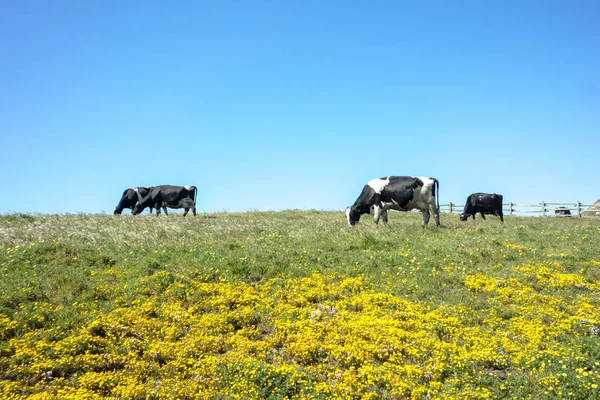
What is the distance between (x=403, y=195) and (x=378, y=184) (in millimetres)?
1574

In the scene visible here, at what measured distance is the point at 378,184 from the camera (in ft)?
75.2

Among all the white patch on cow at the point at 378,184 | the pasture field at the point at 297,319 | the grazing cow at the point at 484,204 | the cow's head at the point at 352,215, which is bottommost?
the pasture field at the point at 297,319

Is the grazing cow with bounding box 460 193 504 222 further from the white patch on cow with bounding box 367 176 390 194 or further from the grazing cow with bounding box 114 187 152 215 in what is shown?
the grazing cow with bounding box 114 187 152 215

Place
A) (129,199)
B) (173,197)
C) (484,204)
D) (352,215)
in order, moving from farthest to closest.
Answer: (484,204), (129,199), (173,197), (352,215)

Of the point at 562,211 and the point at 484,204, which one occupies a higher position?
the point at 484,204

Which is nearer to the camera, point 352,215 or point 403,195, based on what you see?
point 403,195

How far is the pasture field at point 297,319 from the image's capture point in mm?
→ 7500

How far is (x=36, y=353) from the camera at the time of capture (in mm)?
8344

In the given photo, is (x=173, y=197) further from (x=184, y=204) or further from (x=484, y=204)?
(x=484, y=204)

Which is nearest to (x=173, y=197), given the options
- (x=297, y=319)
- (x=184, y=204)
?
(x=184, y=204)

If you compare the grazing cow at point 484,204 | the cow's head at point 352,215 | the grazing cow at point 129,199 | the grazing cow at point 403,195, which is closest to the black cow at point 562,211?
the grazing cow at point 484,204

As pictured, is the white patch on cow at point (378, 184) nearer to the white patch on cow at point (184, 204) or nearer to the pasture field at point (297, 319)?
the pasture field at point (297, 319)

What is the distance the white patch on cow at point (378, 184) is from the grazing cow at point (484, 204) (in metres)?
17.2

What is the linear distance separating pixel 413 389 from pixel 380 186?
16.2 metres
